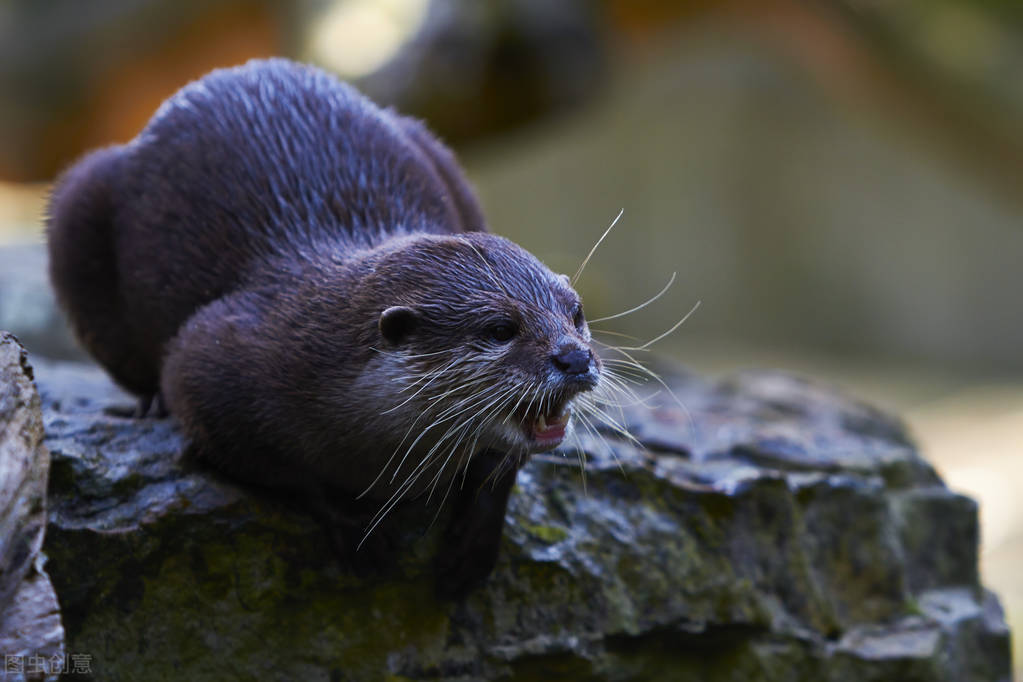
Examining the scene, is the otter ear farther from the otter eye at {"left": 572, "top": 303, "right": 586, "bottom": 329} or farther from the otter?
the otter eye at {"left": 572, "top": 303, "right": 586, "bottom": 329}

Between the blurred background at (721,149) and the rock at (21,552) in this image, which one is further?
the blurred background at (721,149)

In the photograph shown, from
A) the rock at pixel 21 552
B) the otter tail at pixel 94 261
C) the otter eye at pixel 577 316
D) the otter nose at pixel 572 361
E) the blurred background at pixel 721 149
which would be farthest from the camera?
the blurred background at pixel 721 149

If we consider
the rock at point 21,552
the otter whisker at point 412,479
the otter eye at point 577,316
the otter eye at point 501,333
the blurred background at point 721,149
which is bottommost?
the rock at point 21,552

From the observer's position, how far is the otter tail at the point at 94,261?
10.6ft

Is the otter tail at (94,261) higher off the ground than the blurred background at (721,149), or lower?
lower

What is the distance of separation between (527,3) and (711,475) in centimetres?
461

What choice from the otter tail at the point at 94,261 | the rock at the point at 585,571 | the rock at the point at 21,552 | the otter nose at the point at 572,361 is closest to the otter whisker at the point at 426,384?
the otter nose at the point at 572,361

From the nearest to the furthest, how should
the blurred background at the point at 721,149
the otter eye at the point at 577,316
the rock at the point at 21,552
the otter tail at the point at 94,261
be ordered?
the rock at the point at 21,552 < the otter eye at the point at 577,316 < the otter tail at the point at 94,261 < the blurred background at the point at 721,149

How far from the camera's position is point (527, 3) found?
7.20 metres

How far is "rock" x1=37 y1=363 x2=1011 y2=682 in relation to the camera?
2625 mm

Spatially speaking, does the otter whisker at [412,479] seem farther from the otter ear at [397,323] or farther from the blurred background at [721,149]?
the blurred background at [721,149]

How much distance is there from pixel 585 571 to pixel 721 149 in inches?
480

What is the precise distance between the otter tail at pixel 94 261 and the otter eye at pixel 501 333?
4.38 ft

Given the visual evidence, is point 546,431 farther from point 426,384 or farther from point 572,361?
point 426,384
